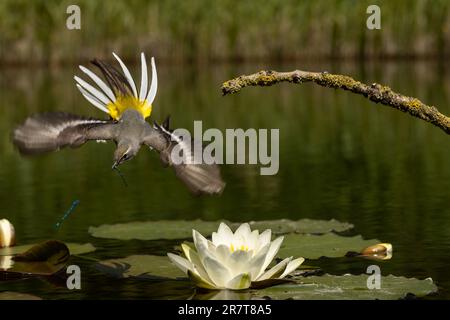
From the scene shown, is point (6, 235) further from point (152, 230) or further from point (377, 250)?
point (377, 250)

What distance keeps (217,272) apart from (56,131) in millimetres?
1085

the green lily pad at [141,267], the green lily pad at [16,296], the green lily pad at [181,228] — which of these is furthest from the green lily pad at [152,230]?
the green lily pad at [16,296]

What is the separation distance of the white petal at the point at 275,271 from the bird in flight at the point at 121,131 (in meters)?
0.80

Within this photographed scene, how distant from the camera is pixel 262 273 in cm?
579

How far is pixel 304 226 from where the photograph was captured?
764 centimetres

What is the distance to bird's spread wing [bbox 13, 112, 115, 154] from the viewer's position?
5137mm

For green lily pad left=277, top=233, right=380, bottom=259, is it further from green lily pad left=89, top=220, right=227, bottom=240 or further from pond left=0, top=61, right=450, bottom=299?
green lily pad left=89, top=220, right=227, bottom=240

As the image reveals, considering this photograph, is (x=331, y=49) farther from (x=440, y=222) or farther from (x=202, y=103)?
(x=440, y=222)

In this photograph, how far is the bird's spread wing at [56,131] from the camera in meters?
5.14

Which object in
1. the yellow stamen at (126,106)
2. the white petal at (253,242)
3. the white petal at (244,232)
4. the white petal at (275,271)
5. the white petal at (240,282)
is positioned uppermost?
the yellow stamen at (126,106)

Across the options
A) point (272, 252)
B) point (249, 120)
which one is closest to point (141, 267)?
point (272, 252)

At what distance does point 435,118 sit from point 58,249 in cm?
226

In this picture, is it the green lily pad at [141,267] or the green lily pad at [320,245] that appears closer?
the green lily pad at [141,267]

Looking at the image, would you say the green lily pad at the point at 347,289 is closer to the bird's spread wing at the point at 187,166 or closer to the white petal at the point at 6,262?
the bird's spread wing at the point at 187,166
